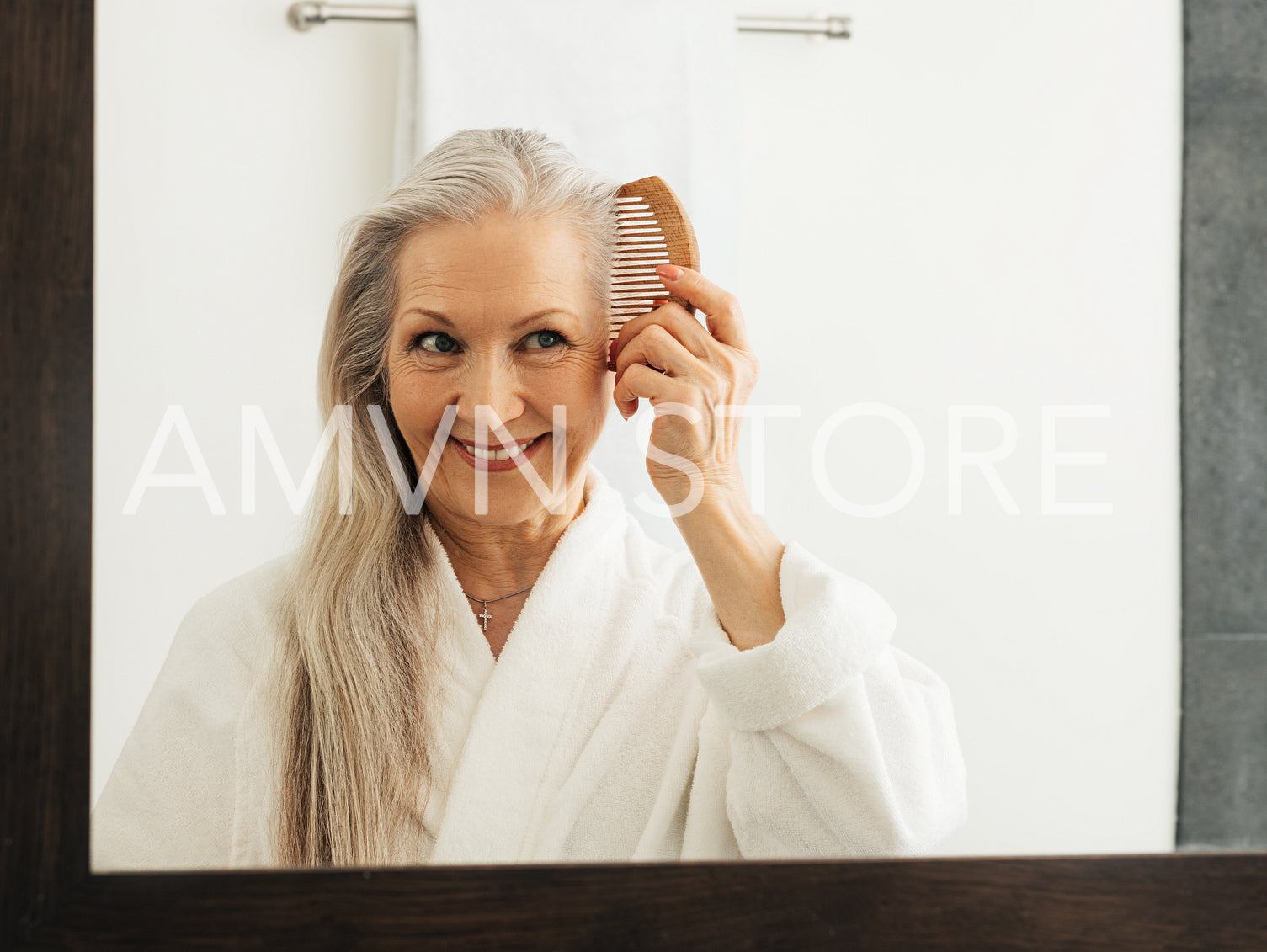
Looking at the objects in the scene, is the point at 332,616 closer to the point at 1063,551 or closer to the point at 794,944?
the point at 794,944

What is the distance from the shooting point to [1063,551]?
1.82 feet

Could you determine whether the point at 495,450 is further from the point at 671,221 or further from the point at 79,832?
the point at 79,832

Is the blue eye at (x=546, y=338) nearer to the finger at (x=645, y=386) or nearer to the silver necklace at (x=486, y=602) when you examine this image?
the finger at (x=645, y=386)

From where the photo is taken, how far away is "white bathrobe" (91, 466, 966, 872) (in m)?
0.50

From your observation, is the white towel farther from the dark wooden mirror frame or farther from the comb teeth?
the dark wooden mirror frame

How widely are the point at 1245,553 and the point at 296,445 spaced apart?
61 centimetres

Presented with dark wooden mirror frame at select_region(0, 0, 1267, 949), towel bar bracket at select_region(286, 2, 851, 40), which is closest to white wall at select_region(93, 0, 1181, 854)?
towel bar bracket at select_region(286, 2, 851, 40)

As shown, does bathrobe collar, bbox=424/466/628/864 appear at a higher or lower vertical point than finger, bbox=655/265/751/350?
lower

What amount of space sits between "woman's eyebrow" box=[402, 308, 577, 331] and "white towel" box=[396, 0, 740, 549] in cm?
8

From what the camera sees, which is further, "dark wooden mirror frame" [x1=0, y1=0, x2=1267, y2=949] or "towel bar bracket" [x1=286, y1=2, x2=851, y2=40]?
"towel bar bracket" [x1=286, y1=2, x2=851, y2=40]

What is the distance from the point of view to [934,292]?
0.55m

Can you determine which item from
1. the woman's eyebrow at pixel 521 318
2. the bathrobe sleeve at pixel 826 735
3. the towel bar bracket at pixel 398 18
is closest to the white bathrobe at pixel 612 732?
the bathrobe sleeve at pixel 826 735

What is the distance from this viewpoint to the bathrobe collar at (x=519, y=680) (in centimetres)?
53

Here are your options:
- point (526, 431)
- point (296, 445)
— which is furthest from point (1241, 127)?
point (296, 445)
